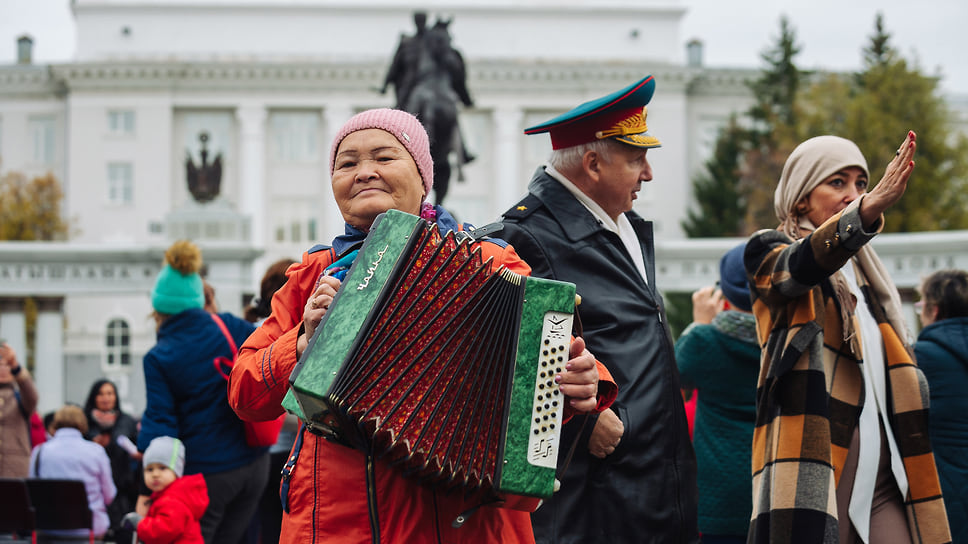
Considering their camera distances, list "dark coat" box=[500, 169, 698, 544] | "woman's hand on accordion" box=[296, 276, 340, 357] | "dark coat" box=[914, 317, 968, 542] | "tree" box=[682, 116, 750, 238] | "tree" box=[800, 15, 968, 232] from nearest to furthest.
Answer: "woman's hand on accordion" box=[296, 276, 340, 357] → "dark coat" box=[500, 169, 698, 544] → "dark coat" box=[914, 317, 968, 542] → "tree" box=[800, 15, 968, 232] → "tree" box=[682, 116, 750, 238]

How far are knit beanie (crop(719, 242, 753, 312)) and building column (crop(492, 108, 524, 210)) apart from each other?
43584 millimetres

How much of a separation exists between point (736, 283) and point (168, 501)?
8.61 feet

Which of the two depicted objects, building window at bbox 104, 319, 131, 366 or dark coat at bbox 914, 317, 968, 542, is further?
building window at bbox 104, 319, 131, 366

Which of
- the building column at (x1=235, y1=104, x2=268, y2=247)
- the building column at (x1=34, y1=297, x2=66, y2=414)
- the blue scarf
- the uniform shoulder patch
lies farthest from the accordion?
the building column at (x1=235, y1=104, x2=268, y2=247)

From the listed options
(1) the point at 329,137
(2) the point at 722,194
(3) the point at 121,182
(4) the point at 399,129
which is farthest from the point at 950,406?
(3) the point at 121,182

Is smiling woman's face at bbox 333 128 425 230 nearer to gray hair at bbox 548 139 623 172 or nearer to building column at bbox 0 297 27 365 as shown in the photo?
gray hair at bbox 548 139 623 172

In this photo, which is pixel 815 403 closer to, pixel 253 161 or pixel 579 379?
pixel 579 379

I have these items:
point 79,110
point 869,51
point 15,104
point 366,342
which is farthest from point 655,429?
point 15,104

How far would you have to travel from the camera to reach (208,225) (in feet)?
56.7

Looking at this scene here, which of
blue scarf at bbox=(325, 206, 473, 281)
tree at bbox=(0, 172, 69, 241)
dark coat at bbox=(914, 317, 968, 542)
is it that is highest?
tree at bbox=(0, 172, 69, 241)

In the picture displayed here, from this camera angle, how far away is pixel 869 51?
44.0 meters

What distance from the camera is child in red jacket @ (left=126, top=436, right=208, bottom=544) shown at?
15.0 feet

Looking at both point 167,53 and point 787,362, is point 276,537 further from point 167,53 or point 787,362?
point 167,53

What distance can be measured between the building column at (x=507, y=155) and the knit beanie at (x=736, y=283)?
143 ft
